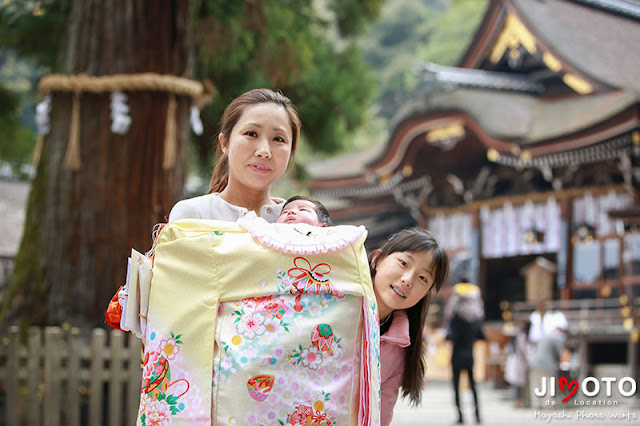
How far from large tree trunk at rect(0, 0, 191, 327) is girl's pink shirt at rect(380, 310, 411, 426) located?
10.7 feet

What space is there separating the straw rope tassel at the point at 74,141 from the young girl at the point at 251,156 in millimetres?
3528

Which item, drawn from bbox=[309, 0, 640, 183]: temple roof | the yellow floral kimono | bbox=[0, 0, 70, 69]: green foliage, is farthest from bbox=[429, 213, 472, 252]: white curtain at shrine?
the yellow floral kimono

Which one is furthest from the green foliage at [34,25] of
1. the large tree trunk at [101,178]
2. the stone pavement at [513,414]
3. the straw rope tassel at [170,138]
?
the stone pavement at [513,414]

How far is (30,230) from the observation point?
6.05 m

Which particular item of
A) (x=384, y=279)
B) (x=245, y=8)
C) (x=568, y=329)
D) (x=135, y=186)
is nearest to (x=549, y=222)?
(x=568, y=329)

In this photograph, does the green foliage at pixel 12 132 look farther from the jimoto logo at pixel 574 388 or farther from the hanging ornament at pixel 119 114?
the jimoto logo at pixel 574 388

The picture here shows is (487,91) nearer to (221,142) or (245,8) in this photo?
(245,8)

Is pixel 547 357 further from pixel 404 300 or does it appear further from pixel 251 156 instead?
pixel 251 156

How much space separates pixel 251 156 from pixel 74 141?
376 centimetres

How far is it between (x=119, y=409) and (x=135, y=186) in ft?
5.05

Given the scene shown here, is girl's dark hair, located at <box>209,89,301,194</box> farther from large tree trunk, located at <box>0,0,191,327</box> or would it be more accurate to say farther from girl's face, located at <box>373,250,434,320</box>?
large tree trunk, located at <box>0,0,191,327</box>

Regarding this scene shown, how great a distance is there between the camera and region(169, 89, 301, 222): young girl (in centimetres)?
238

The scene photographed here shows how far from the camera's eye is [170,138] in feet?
19.0

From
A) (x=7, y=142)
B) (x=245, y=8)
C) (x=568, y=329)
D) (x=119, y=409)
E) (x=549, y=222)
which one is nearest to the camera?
(x=119, y=409)
